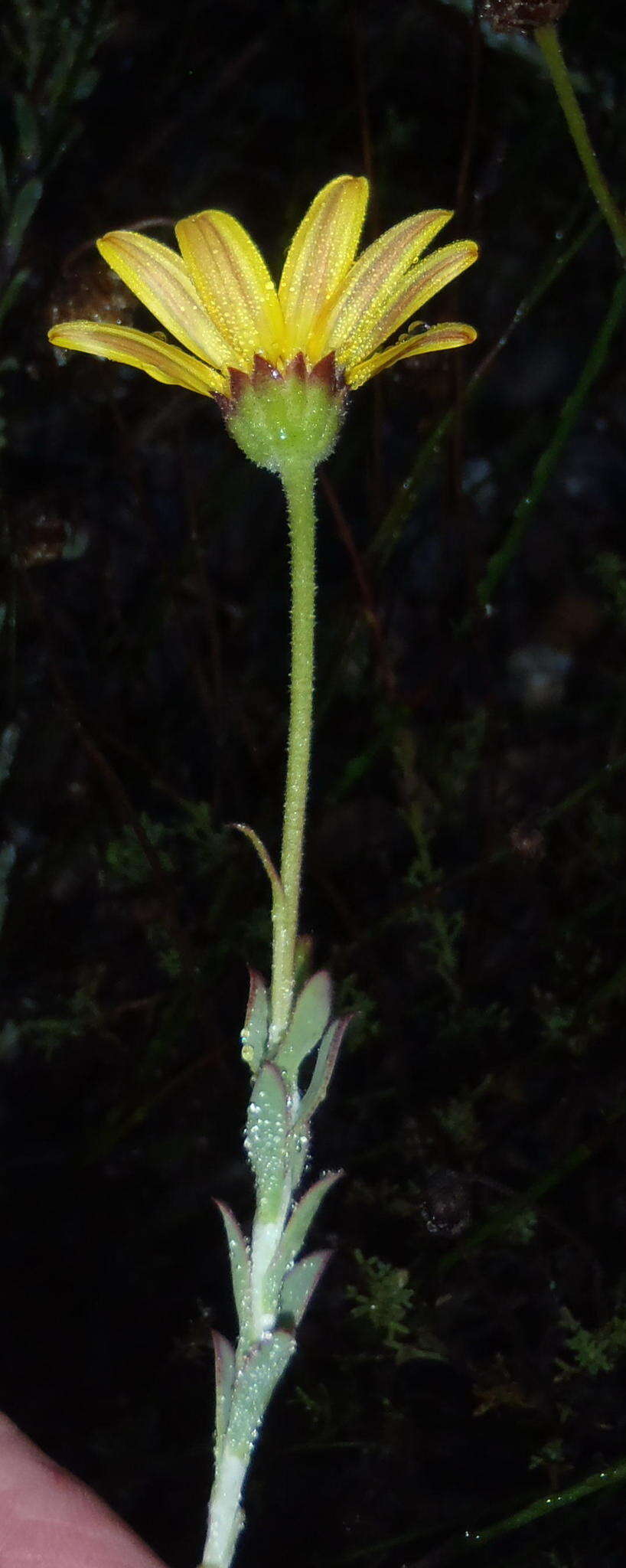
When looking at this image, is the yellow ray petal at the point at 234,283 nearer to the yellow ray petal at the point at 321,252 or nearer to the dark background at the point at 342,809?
the yellow ray petal at the point at 321,252

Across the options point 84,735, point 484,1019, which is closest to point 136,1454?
point 484,1019

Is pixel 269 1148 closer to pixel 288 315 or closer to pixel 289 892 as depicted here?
pixel 289 892

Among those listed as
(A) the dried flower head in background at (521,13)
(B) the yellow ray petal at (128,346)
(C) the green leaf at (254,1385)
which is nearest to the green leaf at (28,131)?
(A) the dried flower head in background at (521,13)

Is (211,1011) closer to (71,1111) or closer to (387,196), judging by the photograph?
(71,1111)

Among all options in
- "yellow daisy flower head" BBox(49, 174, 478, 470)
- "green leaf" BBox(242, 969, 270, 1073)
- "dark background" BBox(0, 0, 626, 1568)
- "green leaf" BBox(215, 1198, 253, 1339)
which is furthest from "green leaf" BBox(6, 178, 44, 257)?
"green leaf" BBox(215, 1198, 253, 1339)

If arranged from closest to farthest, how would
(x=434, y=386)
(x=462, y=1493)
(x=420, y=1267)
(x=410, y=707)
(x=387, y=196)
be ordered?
(x=462, y=1493) < (x=420, y=1267) < (x=410, y=707) < (x=434, y=386) < (x=387, y=196)

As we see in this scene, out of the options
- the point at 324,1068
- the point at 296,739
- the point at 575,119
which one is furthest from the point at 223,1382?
the point at 575,119

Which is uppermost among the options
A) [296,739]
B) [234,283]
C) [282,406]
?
[234,283]
